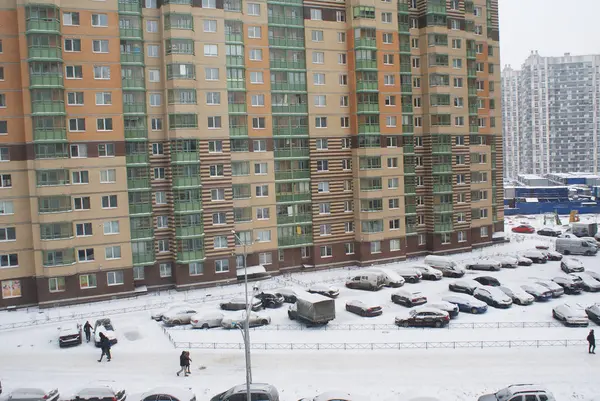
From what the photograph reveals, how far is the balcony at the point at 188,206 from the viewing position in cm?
5953

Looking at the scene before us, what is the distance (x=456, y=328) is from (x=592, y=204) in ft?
321

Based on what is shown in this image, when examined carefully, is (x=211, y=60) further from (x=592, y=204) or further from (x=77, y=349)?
(x=592, y=204)

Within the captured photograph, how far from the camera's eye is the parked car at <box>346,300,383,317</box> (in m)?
49.9

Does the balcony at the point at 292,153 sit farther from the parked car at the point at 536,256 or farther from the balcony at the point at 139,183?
the parked car at the point at 536,256

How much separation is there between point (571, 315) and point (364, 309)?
665 inches

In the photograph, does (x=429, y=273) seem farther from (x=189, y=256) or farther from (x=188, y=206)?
(x=188, y=206)

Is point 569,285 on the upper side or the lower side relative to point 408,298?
lower

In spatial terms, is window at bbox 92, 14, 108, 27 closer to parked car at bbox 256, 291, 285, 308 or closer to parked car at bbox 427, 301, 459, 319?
parked car at bbox 256, 291, 285, 308

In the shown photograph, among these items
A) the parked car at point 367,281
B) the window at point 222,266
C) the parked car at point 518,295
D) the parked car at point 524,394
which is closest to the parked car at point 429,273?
the parked car at point 367,281

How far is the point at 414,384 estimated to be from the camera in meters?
35.5

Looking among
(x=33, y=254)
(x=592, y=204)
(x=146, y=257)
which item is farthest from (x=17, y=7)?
(x=592, y=204)

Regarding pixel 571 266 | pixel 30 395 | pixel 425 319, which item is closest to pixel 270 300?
pixel 425 319

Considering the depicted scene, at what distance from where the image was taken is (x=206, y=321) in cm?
4803

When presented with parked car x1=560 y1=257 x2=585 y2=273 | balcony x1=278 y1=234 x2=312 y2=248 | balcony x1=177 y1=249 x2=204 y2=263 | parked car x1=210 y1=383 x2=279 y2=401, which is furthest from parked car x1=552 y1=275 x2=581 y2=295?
balcony x1=177 y1=249 x2=204 y2=263
